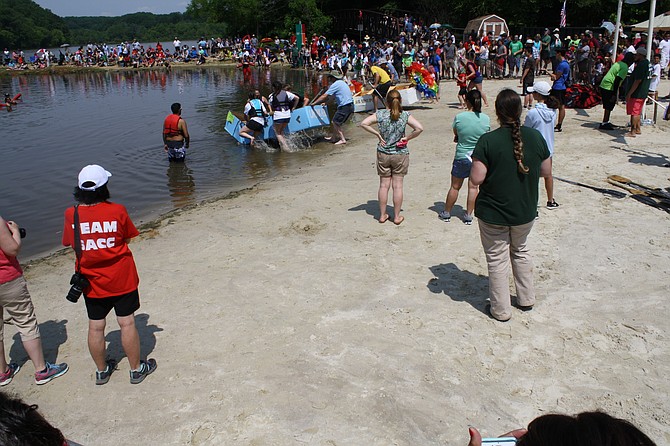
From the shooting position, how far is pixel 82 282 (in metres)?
3.73

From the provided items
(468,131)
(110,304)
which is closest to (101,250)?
(110,304)

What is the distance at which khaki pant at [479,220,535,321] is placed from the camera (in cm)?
450

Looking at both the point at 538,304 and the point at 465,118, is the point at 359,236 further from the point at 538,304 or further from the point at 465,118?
the point at 538,304

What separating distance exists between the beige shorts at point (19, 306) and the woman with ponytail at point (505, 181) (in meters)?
3.52

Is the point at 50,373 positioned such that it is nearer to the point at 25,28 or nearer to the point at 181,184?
the point at 181,184

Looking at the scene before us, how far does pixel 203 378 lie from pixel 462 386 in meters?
1.92

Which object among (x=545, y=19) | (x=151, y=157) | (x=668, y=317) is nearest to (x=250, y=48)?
(x=545, y=19)

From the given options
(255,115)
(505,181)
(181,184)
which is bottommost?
(181,184)

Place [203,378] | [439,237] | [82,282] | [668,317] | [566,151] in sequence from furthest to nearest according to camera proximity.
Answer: [566,151]
[439,237]
[668,317]
[203,378]
[82,282]

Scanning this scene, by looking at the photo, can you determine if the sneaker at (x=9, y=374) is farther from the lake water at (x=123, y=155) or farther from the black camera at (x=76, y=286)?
the lake water at (x=123, y=155)

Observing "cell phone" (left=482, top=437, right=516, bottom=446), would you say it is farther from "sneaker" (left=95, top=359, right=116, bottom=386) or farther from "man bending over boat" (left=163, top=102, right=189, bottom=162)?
"man bending over boat" (left=163, top=102, right=189, bottom=162)

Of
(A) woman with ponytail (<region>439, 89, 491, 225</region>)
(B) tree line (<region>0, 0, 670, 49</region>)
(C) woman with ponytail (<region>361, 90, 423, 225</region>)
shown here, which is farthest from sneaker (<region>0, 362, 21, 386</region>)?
(B) tree line (<region>0, 0, 670, 49</region>)

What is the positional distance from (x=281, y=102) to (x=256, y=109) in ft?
2.58

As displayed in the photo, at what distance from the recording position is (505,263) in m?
4.57
